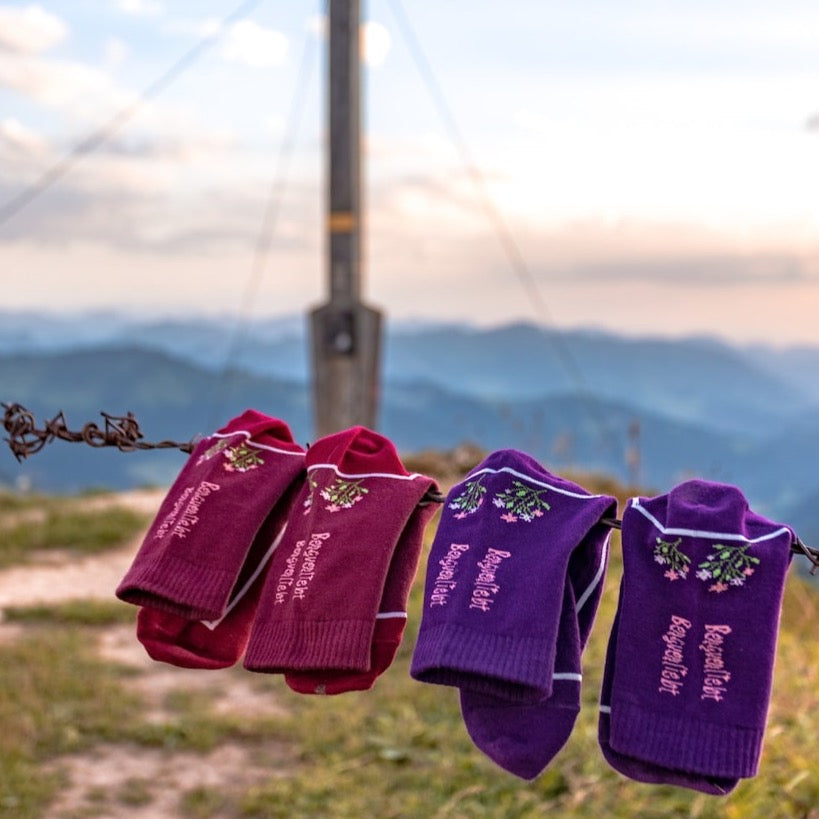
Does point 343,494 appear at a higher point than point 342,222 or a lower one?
lower

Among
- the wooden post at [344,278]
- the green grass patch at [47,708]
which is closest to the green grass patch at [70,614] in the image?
the green grass patch at [47,708]

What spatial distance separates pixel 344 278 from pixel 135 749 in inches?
155

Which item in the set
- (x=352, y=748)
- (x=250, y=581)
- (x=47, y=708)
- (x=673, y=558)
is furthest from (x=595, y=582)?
(x=47, y=708)

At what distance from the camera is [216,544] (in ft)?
6.66

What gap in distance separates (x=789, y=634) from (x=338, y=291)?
12.2ft

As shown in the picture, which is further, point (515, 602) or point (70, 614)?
point (70, 614)

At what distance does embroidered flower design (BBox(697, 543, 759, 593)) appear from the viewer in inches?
64.6

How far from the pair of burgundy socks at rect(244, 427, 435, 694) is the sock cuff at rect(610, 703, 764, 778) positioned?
1.36ft

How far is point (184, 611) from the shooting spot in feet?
6.68

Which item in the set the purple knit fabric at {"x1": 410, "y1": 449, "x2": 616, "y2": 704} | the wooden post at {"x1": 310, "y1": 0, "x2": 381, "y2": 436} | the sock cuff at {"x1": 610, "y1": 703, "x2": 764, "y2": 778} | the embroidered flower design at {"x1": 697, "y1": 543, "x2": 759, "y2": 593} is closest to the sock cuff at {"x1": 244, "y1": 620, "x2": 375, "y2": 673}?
the purple knit fabric at {"x1": 410, "y1": 449, "x2": 616, "y2": 704}

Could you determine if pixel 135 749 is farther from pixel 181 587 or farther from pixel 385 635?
pixel 385 635

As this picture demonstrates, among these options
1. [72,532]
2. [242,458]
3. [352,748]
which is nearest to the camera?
[242,458]

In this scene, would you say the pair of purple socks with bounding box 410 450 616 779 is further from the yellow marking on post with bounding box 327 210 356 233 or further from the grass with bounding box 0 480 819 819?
the yellow marking on post with bounding box 327 210 356 233

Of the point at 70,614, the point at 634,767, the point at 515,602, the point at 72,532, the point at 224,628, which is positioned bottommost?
the point at 70,614
